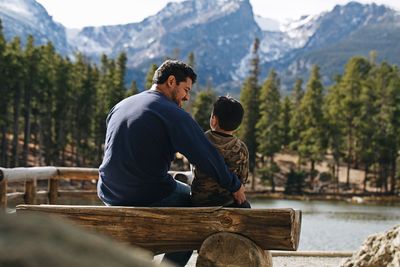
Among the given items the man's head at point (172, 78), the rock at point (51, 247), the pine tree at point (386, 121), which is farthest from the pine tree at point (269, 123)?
the rock at point (51, 247)

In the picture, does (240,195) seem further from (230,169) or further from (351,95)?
(351,95)

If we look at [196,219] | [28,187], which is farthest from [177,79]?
[28,187]

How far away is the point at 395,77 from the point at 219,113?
7077cm

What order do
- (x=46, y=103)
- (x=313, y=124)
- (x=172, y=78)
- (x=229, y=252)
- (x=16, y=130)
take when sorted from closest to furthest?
(x=229, y=252) < (x=172, y=78) < (x=16, y=130) < (x=46, y=103) < (x=313, y=124)

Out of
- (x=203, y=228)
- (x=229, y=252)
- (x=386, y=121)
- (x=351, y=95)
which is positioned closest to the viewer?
(x=229, y=252)

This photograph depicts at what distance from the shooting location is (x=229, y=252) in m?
4.09

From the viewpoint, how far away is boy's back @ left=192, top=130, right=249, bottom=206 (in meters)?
4.59

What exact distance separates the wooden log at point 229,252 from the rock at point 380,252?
90.5 inches

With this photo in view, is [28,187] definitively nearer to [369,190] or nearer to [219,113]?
[219,113]

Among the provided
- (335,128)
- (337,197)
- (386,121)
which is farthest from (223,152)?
(335,128)

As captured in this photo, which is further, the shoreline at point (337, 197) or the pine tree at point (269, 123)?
the pine tree at point (269, 123)

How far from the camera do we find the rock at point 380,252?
6.12 meters

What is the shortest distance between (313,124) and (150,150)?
7031cm

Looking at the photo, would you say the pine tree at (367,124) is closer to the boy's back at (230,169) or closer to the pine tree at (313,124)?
the pine tree at (313,124)
